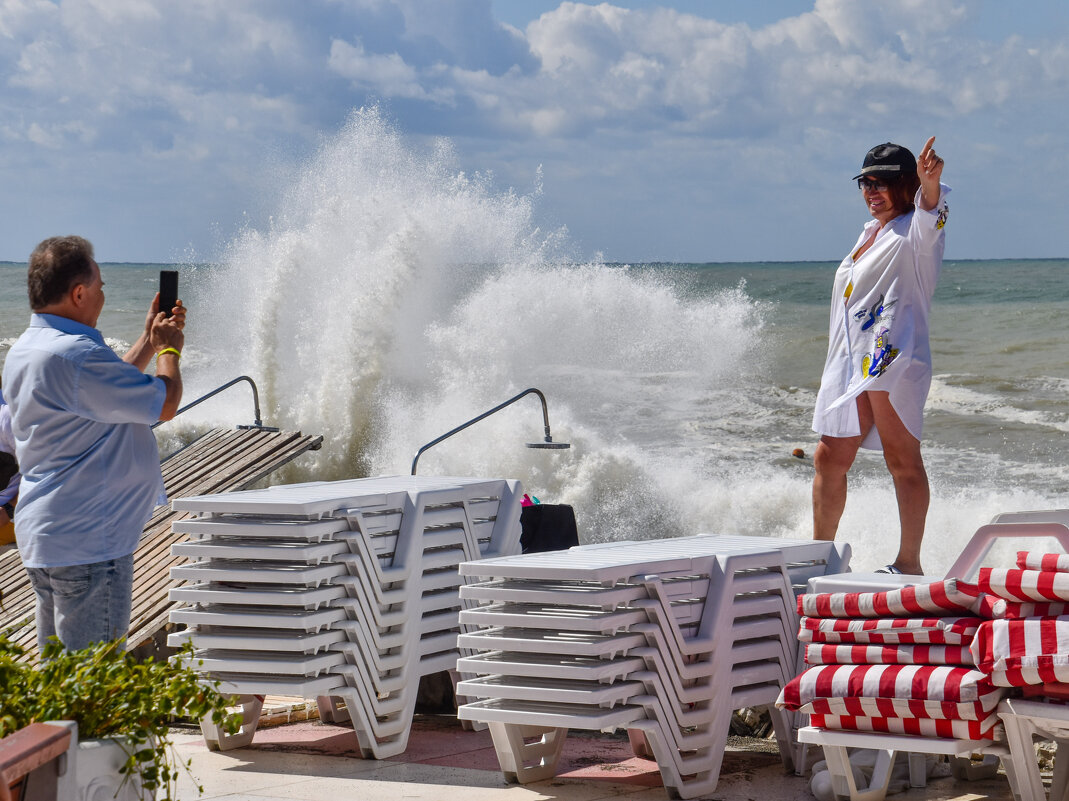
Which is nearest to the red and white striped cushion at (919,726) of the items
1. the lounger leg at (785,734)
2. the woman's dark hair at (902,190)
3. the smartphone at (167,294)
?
the lounger leg at (785,734)

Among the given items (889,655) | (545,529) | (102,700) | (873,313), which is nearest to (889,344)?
(873,313)

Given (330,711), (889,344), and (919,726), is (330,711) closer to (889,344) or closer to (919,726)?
(919,726)

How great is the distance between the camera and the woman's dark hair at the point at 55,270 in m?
3.79

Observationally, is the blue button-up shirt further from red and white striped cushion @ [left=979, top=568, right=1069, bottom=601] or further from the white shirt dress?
the white shirt dress

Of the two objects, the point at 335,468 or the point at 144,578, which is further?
the point at 335,468

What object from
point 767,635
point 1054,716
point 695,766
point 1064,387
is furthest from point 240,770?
point 1064,387

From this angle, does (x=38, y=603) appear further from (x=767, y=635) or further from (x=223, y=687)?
(x=767, y=635)

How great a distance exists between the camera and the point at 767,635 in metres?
4.29

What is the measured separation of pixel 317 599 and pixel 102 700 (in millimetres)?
1793

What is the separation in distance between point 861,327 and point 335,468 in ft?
34.5

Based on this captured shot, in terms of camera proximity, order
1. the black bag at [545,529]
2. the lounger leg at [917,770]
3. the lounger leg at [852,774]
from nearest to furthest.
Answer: the lounger leg at [852,774]
the lounger leg at [917,770]
the black bag at [545,529]

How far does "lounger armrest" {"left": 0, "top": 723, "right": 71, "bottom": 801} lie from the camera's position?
212 centimetres

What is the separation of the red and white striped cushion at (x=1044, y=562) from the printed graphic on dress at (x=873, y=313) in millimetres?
2026

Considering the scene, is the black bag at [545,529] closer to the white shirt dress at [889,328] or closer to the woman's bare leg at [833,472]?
the woman's bare leg at [833,472]
